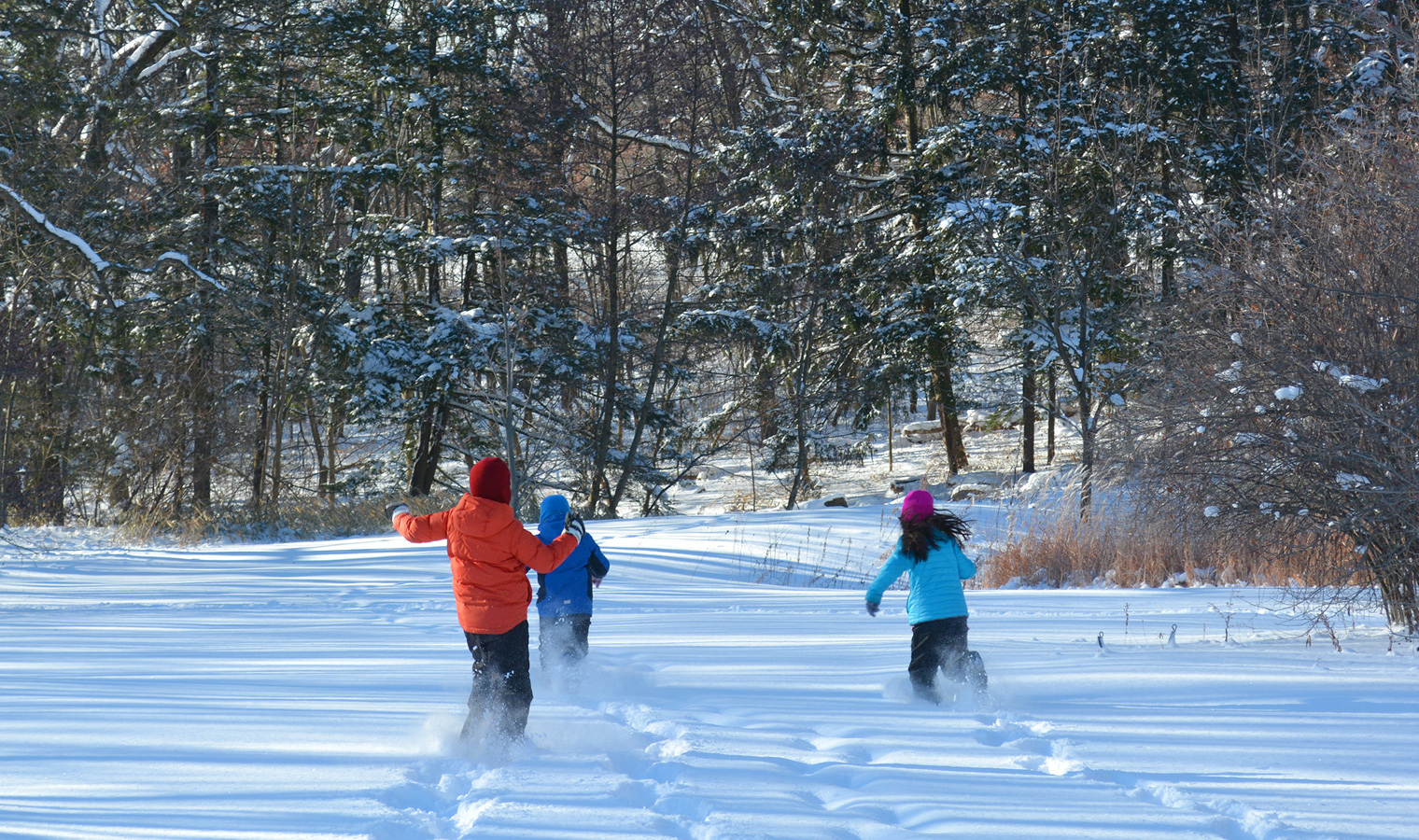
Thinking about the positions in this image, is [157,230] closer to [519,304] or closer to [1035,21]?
[519,304]

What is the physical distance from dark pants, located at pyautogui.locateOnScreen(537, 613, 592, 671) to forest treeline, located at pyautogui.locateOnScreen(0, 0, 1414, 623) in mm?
10629

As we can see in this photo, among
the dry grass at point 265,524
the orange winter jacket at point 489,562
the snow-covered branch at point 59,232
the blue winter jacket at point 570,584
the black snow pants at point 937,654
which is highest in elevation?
the snow-covered branch at point 59,232

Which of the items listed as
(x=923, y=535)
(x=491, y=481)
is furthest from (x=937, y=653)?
(x=491, y=481)

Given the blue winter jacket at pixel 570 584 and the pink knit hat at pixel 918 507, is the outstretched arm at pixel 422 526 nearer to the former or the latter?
the blue winter jacket at pixel 570 584

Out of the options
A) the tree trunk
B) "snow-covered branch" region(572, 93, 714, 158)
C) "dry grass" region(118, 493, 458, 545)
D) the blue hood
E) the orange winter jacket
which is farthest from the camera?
the tree trunk

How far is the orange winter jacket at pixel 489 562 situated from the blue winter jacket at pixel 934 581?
189cm

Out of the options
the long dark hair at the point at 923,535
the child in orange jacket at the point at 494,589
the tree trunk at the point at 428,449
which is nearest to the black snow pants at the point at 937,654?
the long dark hair at the point at 923,535

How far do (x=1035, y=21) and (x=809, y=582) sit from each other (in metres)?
13.4

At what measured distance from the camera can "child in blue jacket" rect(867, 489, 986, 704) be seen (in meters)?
5.52

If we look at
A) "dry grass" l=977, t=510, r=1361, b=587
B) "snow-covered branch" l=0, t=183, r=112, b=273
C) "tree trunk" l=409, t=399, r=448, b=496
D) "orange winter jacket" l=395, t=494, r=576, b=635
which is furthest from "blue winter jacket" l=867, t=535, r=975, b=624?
"tree trunk" l=409, t=399, r=448, b=496

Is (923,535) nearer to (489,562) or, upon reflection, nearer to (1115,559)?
(489,562)

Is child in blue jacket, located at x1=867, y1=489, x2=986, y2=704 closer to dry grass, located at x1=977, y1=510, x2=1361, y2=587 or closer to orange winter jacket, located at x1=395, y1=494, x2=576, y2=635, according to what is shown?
orange winter jacket, located at x1=395, y1=494, x2=576, y2=635

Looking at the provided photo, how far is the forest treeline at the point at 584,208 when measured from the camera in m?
17.5

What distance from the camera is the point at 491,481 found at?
493cm
